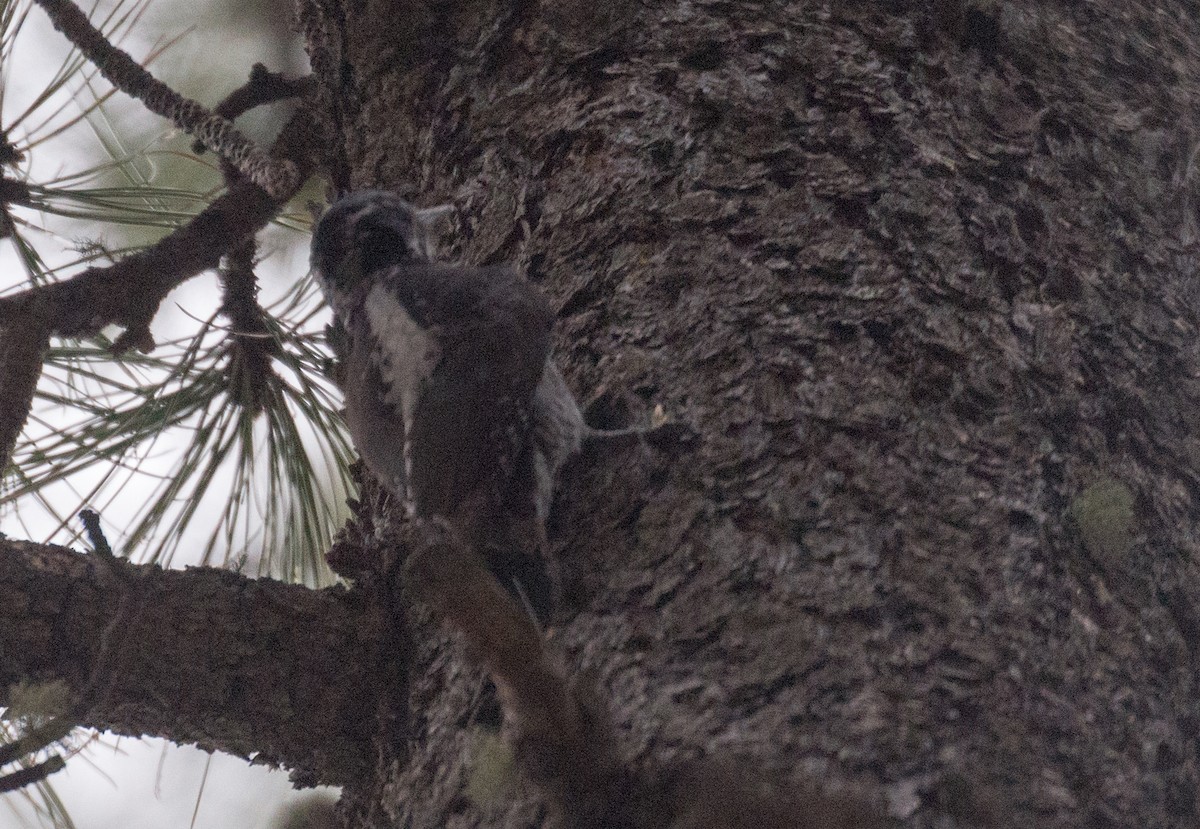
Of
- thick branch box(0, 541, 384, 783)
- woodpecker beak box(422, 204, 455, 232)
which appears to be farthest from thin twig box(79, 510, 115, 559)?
woodpecker beak box(422, 204, 455, 232)

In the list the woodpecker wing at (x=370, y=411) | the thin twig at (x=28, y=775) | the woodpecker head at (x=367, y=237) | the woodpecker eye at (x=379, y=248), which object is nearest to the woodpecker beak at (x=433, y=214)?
the woodpecker head at (x=367, y=237)

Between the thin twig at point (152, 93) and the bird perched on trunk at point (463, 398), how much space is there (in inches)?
8.6

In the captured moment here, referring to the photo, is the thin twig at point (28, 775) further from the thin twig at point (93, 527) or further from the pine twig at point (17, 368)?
the pine twig at point (17, 368)

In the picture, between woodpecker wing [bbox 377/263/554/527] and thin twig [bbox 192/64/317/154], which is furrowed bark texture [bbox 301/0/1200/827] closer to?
woodpecker wing [bbox 377/263/554/527]

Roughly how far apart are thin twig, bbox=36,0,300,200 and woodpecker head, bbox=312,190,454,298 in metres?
0.13

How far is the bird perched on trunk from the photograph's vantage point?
190 centimetres

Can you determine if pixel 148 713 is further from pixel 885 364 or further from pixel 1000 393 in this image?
pixel 1000 393

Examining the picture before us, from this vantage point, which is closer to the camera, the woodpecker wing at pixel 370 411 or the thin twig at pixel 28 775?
the thin twig at pixel 28 775

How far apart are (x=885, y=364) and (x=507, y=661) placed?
A: 865 millimetres

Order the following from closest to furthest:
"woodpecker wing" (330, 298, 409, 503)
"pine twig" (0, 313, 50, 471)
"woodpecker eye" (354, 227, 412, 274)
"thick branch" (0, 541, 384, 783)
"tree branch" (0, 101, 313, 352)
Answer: "thick branch" (0, 541, 384, 783) → "pine twig" (0, 313, 50, 471) → "woodpecker wing" (330, 298, 409, 503) → "tree branch" (0, 101, 313, 352) → "woodpecker eye" (354, 227, 412, 274)

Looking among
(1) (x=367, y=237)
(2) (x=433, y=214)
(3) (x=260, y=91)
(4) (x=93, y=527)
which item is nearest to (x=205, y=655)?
(4) (x=93, y=527)

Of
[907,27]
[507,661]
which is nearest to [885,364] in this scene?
[907,27]

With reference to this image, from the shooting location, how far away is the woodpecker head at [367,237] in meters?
2.37

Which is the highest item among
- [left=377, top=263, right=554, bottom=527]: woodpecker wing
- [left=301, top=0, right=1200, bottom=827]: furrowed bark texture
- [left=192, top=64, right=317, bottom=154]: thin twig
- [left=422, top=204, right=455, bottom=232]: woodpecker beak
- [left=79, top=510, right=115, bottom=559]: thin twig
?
[left=192, top=64, right=317, bottom=154]: thin twig
